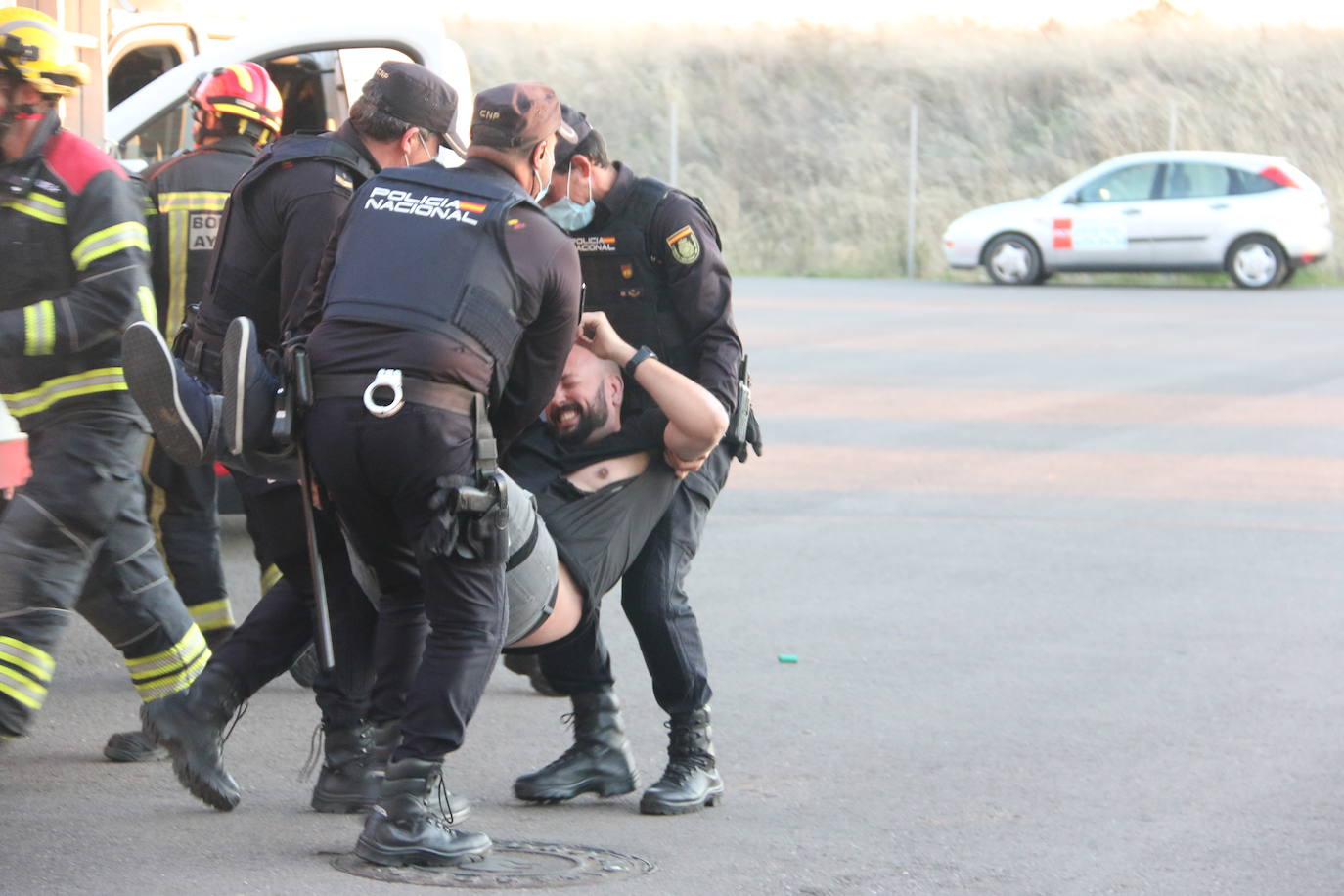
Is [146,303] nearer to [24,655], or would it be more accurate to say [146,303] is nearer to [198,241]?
[24,655]

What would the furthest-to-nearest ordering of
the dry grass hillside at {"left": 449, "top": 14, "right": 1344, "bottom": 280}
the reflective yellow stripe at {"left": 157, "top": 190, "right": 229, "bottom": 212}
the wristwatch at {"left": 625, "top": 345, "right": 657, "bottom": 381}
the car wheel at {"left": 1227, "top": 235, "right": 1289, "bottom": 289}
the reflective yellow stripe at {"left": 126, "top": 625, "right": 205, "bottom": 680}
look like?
the dry grass hillside at {"left": 449, "top": 14, "right": 1344, "bottom": 280} → the car wheel at {"left": 1227, "top": 235, "right": 1289, "bottom": 289} → the reflective yellow stripe at {"left": 157, "top": 190, "right": 229, "bottom": 212} → the reflective yellow stripe at {"left": 126, "top": 625, "right": 205, "bottom": 680} → the wristwatch at {"left": 625, "top": 345, "right": 657, "bottom": 381}

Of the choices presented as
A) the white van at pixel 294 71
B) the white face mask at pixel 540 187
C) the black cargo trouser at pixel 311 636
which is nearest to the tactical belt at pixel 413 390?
the white face mask at pixel 540 187

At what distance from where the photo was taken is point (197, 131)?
239 inches

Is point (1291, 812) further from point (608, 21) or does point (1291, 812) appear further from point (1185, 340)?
point (608, 21)

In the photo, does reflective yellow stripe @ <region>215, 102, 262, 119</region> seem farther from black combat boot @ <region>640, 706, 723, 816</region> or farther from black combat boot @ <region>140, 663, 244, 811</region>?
black combat boot @ <region>640, 706, 723, 816</region>

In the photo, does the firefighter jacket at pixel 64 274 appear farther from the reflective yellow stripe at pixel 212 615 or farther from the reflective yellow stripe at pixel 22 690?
the reflective yellow stripe at pixel 212 615

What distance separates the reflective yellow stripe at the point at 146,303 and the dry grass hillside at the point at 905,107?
25.6m

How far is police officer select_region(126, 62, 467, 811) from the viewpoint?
4.66 metres

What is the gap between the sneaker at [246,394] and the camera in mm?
4137

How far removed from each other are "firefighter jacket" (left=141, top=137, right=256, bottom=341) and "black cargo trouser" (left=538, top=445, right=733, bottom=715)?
1.84 meters

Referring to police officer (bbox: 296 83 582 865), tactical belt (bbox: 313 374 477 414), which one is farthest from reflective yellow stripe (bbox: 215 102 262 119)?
tactical belt (bbox: 313 374 477 414)

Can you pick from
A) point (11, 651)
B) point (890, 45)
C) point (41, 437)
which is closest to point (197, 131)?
point (41, 437)

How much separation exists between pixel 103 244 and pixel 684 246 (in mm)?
1452

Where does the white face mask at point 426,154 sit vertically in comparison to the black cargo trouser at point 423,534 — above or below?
above
